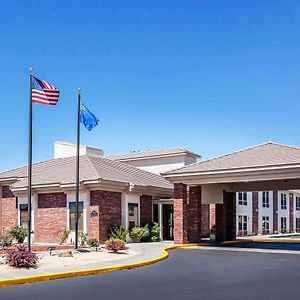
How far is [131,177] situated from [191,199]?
440 centimetres

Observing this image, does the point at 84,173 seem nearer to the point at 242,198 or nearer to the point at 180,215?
the point at 180,215

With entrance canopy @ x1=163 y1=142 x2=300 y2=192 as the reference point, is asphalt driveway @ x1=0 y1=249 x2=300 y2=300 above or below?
below

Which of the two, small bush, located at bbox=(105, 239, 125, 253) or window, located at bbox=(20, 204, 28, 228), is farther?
window, located at bbox=(20, 204, 28, 228)

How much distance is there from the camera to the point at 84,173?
94.5ft

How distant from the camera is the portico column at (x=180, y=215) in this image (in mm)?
27344

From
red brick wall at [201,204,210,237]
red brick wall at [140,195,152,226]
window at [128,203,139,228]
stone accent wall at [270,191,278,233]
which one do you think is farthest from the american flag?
stone accent wall at [270,191,278,233]

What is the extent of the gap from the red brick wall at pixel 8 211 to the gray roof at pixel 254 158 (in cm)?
1169

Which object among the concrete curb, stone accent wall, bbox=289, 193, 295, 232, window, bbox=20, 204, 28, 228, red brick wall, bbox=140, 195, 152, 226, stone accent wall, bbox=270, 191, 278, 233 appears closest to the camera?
the concrete curb

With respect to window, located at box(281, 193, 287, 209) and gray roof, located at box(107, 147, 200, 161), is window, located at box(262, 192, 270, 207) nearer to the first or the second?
window, located at box(281, 193, 287, 209)

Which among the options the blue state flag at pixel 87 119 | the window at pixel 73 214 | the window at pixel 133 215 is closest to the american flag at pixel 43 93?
the blue state flag at pixel 87 119

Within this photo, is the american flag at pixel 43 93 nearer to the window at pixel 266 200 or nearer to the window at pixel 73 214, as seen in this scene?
the window at pixel 73 214

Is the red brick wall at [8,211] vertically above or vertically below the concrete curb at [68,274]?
above

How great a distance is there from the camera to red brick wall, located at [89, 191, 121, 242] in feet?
87.7

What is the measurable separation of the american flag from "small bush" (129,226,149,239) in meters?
11.0
